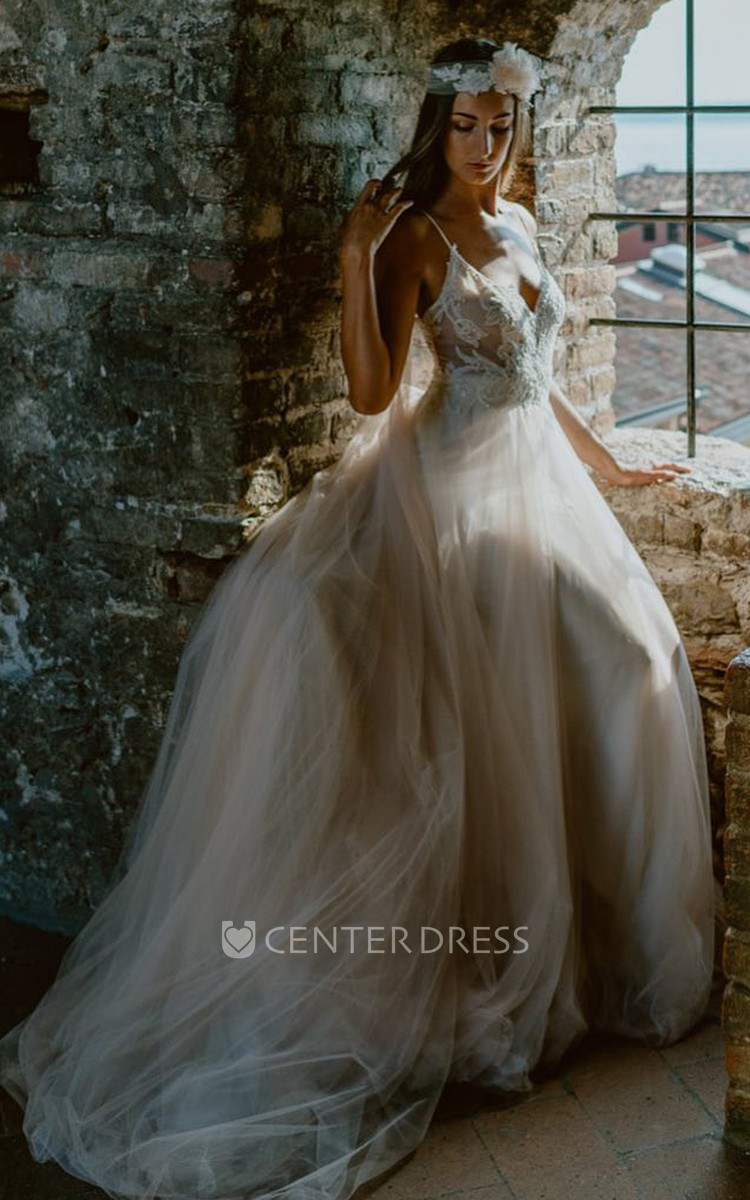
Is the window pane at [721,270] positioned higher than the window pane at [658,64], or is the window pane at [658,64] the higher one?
the window pane at [658,64]

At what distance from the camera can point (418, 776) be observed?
9.76ft

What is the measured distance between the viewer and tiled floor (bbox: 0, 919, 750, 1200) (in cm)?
261

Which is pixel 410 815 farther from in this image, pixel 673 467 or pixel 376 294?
pixel 673 467

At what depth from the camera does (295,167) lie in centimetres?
319

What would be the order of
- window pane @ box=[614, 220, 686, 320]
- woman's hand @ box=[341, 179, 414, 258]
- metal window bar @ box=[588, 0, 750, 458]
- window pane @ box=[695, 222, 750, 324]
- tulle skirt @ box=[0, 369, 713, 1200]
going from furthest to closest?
window pane @ box=[614, 220, 686, 320] < window pane @ box=[695, 222, 750, 324] < metal window bar @ box=[588, 0, 750, 458] < woman's hand @ box=[341, 179, 414, 258] < tulle skirt @ box=[0, 369, 713, 1200]

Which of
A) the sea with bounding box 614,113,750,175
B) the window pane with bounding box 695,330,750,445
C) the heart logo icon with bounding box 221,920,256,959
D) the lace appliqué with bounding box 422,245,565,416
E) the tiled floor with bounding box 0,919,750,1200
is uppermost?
the sea with bounding box 614,113,750,175

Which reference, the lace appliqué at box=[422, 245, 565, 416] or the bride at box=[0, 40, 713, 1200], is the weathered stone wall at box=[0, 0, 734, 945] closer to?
the bride at box=[0, 40, 713, 1200]

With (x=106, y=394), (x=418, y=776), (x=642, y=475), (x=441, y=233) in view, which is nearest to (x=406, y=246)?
(x=441, y=233)

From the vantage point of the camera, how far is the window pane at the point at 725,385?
14.6 m

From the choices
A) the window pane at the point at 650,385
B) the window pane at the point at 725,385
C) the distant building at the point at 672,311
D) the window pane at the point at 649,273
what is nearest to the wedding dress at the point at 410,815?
the distant building at the point at 672,311

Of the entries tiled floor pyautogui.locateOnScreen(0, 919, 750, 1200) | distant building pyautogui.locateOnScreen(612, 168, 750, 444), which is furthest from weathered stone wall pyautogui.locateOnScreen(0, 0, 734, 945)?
distant building pyautogui.locateOnScreen(612, 168, 750, 444)

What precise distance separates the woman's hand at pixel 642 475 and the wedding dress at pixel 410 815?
0.30 metres

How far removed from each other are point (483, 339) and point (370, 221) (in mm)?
356

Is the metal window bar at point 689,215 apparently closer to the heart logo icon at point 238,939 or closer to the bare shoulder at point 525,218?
the bare shoulder at point 525,218
